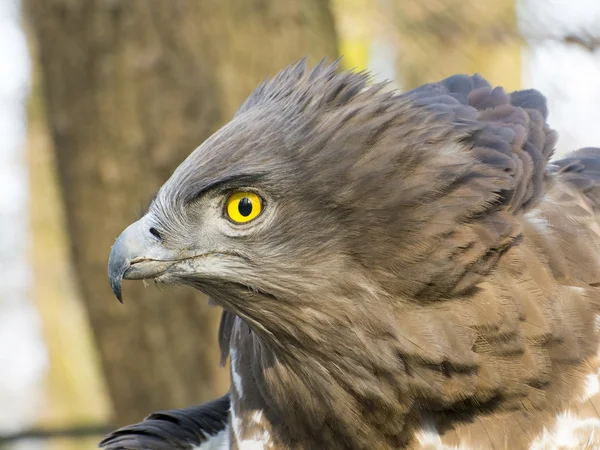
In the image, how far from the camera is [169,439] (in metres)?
3.37

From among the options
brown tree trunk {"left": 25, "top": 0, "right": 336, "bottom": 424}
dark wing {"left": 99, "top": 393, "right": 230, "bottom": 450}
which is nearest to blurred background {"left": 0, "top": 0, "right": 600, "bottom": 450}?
brown tree trunk {"left": 25, "top": 0, "right": 336, "bottom": 424}

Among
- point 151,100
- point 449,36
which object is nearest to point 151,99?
point 151,100

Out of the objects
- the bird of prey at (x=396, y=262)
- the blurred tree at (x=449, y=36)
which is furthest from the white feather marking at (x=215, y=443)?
the blurred tree at (x=449, y=36)

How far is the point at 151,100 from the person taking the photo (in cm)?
515

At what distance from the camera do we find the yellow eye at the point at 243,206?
8.09ft

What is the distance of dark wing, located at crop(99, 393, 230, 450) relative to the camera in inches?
132

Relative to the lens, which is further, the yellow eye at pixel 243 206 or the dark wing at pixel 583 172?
the dark wing at pixel 583 172

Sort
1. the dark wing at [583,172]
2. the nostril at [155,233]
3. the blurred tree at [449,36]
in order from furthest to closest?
the blurred tree at [449,36] < the dark wing at [583,172] < the nostril at [155,233]

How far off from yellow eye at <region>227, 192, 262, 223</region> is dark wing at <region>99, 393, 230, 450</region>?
1297 millimetres

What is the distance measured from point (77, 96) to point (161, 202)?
303 centimetres

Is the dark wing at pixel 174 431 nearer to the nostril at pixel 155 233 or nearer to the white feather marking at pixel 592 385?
the nostril at pixel 155 233

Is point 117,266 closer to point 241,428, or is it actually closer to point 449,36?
point 241,428

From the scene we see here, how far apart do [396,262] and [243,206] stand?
19.2 inches

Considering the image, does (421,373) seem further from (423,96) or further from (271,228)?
(423,96)
